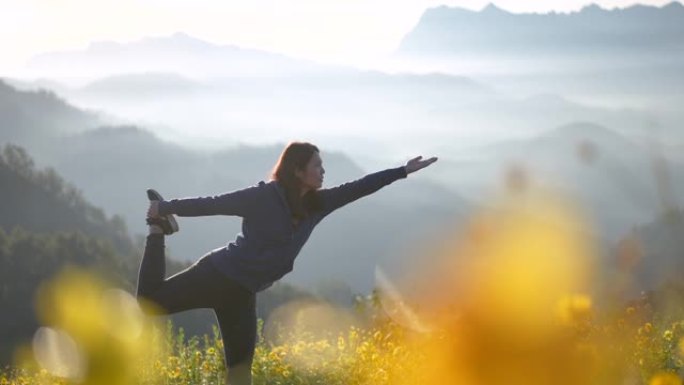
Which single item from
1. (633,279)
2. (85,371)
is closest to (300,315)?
(85,371)

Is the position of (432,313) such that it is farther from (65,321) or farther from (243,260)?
(65,321)

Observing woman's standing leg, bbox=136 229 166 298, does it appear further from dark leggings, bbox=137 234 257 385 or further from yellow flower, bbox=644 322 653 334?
yellow flower, bbox=644 322 653 334

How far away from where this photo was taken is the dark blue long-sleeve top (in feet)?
15.6

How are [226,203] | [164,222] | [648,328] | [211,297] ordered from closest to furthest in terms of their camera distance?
[226,203] → [211,297] → [164,222] → [648,328]

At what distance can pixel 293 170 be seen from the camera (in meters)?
4.79

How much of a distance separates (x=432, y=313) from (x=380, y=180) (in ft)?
5.35

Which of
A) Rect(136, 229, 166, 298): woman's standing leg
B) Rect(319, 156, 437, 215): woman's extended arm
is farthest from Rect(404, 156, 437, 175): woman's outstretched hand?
Rect(136, 229, 166, 298): woman's standing leg

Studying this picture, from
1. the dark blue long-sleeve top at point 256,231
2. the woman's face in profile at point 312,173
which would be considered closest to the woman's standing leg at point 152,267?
the dark blue long-sleeve top at point 256,231

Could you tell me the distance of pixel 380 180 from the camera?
5234 mm

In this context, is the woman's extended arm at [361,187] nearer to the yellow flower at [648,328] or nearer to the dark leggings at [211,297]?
the dark leggings at [211,297]

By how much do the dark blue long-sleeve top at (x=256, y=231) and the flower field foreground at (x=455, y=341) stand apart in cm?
118

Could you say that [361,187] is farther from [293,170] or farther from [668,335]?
[668,335]

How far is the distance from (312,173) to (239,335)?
43.8 inches

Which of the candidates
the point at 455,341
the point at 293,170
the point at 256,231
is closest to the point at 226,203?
the point at 256,231
